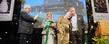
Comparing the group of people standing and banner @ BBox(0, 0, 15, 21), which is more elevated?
banner @ BBox(0, 0, 15, 21)

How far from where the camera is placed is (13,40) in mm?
2777

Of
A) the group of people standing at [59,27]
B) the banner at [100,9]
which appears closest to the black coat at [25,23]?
the group of people standing at [59,27]

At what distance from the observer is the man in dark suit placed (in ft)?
8.64

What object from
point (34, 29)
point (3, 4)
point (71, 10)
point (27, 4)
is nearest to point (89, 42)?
point (71, 10)

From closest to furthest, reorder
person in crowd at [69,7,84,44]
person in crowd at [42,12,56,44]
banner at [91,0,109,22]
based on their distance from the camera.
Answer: person in crowd at [42,12,56,44] → person in crowd at [69,7,84,44] → banner at [91,0,109,22]

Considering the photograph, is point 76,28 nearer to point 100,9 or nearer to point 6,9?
point 100,9

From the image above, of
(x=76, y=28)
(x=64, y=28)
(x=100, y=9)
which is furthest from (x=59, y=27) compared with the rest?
(x=100, y=9)

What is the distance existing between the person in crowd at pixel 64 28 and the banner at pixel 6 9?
51 cm

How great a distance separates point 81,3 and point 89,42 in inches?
16.7

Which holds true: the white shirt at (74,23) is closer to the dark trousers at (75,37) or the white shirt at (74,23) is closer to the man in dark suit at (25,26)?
the dark trousers at (75,37)

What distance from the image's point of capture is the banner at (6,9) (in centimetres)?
273

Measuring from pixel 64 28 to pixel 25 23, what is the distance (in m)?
0.39

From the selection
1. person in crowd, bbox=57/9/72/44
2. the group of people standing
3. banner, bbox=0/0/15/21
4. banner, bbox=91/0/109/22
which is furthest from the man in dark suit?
banner, bbox=91/0/109/22

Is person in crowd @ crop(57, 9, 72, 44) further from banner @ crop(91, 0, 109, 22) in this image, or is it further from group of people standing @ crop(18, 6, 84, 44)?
banner @ crop(91, 0, 109, 22)
